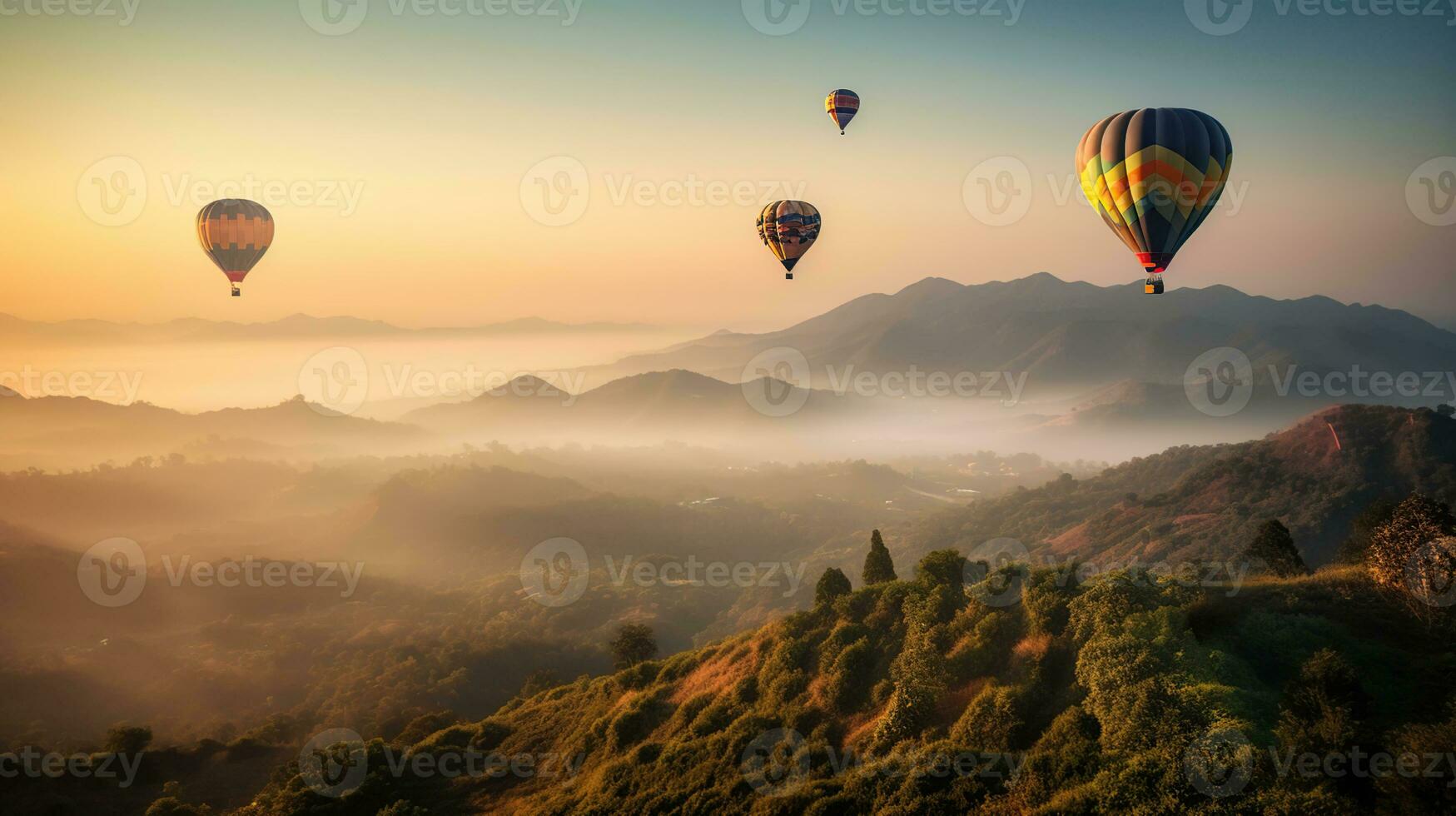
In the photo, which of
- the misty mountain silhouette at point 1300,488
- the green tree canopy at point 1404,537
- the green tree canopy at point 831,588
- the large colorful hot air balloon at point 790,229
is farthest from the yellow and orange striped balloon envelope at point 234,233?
the misty mountain silhouette at point 1300,488

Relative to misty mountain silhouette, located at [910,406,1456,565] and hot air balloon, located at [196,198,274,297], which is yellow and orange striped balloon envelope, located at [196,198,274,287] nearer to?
hot air balloon, located at [196,198,274,297]

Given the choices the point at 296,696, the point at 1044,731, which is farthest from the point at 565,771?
the point at 296,696

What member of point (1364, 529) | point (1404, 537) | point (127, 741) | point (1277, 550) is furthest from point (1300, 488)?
point (127, 741)

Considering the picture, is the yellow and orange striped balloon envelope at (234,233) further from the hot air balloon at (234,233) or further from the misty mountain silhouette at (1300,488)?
the misty mountain silhouette at (1300,488)

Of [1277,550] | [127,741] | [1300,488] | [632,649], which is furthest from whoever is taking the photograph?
[1300,488]

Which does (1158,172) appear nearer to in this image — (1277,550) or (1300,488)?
(1277,550)

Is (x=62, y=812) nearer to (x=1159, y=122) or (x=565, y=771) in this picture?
(x=565, y=771)

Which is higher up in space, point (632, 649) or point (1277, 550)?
point (1277, 550)
